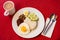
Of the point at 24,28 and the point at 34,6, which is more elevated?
the point at 34,6

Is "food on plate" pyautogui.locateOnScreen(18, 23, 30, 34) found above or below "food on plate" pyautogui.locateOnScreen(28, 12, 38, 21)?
below

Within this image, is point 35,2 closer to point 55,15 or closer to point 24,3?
point 24,3

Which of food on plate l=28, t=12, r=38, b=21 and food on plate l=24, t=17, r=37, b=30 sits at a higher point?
food on plate l=28, t=12, r=38, b=21

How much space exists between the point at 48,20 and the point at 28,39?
0.70 feet

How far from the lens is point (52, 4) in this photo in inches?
44.6

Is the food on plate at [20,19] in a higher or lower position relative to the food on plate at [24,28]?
higher

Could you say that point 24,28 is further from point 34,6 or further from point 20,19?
point 34,6

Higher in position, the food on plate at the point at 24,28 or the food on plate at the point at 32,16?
the food on plate at the point at 32,16

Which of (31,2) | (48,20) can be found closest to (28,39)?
(48,20)

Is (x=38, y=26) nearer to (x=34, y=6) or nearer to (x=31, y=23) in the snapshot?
(x=31, y=23)

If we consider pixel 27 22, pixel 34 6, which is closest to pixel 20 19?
pixel 27 22

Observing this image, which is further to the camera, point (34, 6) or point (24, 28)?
point (34, 6)

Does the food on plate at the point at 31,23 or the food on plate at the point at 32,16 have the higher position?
the food on plate at the point at 32,16

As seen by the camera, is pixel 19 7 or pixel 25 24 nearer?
pixel 25 24
